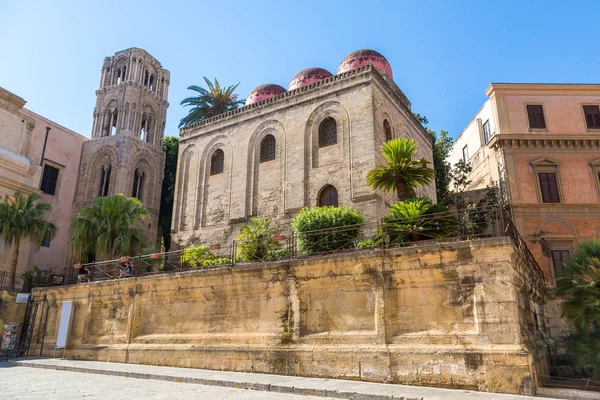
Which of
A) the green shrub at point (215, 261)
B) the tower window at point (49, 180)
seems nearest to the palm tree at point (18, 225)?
the tower window at point (49, 180)

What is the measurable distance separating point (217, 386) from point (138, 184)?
2508 centimetres

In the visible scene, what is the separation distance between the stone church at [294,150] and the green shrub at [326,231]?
8.17ft

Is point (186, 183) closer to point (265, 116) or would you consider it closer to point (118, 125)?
point (265, 116)

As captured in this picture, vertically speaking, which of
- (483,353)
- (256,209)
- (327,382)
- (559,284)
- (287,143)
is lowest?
(327,382)

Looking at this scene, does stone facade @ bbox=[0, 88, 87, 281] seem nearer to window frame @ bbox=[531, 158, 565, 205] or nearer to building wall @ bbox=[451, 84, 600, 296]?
building wall @ bbox=[451, 84, 600, 296]

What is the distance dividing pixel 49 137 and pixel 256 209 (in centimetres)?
1713

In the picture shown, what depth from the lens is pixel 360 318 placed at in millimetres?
9898

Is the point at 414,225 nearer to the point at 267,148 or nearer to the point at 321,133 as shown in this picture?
the point at 321,133

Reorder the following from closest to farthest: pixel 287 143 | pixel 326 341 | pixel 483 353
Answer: pixel 483 353 → pixel 326 341 → pixel 287 143

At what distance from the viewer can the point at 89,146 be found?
102 feet

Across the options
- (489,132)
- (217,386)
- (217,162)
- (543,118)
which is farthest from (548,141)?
(217,386)

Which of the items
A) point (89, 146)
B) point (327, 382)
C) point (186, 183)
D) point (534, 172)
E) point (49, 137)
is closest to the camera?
point (327, 382)

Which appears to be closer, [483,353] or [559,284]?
[483,353]

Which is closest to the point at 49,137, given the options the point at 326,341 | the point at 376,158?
the point at 376,158
